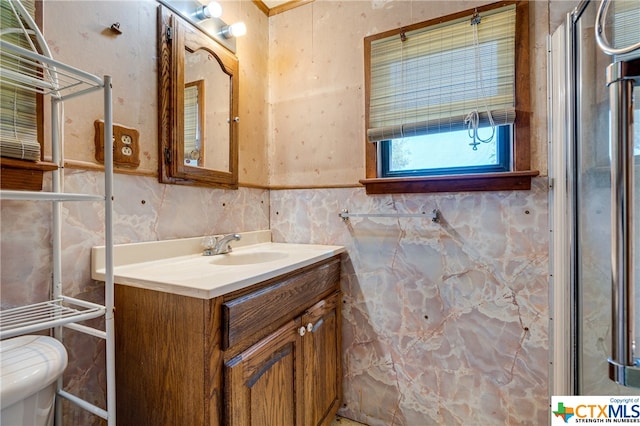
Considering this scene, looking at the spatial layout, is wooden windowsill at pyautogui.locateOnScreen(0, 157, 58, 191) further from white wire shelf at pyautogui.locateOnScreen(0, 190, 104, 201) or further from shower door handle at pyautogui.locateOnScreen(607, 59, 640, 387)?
shower door handle at pyautogui.locateOnScreen(607, 59, 640, 387)

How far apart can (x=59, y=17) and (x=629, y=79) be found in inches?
65.1

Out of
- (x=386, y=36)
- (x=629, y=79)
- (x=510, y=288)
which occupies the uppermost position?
(x=386, y=36)

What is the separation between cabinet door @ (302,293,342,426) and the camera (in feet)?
4.02

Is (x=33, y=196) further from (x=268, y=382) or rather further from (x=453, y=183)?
(x=453, y=183)

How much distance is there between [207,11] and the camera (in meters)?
1.31

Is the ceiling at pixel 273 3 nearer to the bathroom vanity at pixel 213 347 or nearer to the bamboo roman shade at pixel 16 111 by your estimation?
the bamboo roman shade at pixel 16 111

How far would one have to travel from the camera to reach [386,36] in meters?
1.51

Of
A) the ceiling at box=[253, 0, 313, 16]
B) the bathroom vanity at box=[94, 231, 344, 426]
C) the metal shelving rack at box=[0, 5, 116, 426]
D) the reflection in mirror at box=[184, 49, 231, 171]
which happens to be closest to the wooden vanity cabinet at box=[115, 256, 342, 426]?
the bathroom vanity at box=[94, 231, 344, 426]

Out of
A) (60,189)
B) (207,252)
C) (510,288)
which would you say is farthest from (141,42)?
Result: (510,288)

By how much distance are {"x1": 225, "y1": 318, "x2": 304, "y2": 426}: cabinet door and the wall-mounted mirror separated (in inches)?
29.9

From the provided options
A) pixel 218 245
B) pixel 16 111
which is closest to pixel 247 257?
pixel 218 245

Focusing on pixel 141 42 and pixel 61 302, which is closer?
pixel 61 302

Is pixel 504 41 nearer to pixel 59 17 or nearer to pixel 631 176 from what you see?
pixel 631 176

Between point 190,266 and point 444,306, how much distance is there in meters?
1.15
